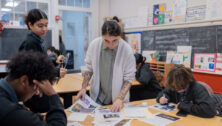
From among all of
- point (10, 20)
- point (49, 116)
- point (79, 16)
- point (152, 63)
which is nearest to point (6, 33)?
point (10, 20)

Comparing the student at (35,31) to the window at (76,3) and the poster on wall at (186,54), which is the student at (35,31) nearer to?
the poster on wall at (186,54)

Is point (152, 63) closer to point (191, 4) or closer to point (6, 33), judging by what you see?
point (191, 4)

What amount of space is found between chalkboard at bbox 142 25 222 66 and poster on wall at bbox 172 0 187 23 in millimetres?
198

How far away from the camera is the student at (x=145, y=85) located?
2.66 m

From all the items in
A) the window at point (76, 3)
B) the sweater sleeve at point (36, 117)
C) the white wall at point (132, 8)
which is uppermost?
the window at point (76, 3)

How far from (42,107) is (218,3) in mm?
3163

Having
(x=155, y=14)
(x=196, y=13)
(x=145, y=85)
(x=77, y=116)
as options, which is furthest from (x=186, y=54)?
(x=77, y=116)

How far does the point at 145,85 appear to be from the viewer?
109 inches

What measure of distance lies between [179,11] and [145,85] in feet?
6.22

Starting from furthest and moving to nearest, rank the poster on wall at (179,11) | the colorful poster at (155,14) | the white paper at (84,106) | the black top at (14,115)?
the colorful poster at (155,14) < the poster on wall at (179,11) < the white paper at (84,106) < the black top at (14,115)

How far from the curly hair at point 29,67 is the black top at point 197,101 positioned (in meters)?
1.18

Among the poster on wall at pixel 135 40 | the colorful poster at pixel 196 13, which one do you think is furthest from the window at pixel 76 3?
the colorful poster at pixel 196 13

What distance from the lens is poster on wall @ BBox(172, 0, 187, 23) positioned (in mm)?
3673

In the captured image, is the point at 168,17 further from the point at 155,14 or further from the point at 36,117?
the point at 36,117
